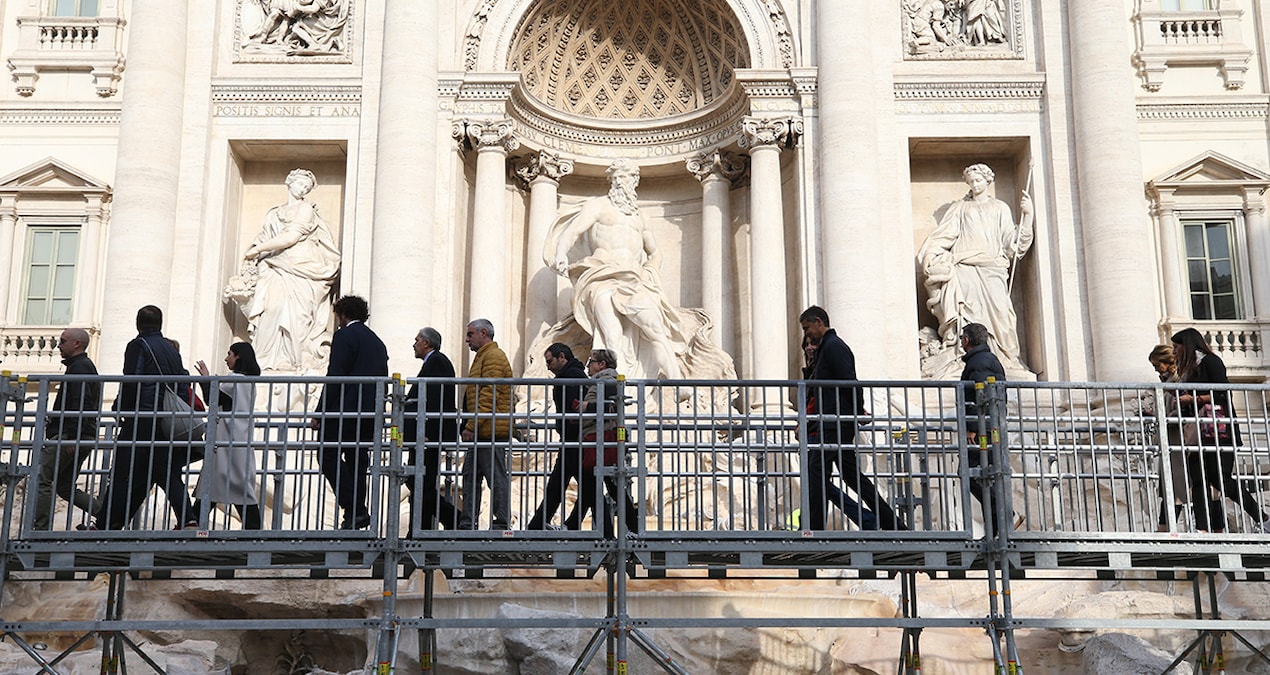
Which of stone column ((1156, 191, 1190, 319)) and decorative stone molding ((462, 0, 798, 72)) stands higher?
decorative stone molding ((462, 0, 798, 72))

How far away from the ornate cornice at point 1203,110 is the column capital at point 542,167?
8.36m

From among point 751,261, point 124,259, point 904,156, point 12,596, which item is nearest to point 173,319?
point 124,259

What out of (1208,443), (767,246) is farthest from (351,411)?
(767,246)

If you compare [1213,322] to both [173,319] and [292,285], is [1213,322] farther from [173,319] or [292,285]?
[173,319]

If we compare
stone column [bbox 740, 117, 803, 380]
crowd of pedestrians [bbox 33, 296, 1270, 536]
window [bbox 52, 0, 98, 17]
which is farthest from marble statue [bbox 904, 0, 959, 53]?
window [bbox 52, 0, 98, 17]

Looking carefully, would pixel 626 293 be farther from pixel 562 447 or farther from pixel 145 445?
pixel 145 445

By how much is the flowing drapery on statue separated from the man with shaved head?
826 cm

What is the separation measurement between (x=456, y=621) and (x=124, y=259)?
11049 millimetres

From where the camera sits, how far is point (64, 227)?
773 inches

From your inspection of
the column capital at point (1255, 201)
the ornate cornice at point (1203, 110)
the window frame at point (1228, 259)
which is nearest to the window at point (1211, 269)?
the window frame at point (1228, 259)

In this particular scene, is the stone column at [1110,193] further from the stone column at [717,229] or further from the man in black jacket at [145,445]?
the man in black jacket at [145,445]

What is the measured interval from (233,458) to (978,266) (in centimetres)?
1188

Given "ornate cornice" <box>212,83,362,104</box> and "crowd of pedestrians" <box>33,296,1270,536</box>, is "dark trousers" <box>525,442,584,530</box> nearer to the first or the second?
"crowd of pedestrians" <box>33,296,1270,536</box>

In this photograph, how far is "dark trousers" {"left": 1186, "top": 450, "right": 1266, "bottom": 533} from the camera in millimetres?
9905
